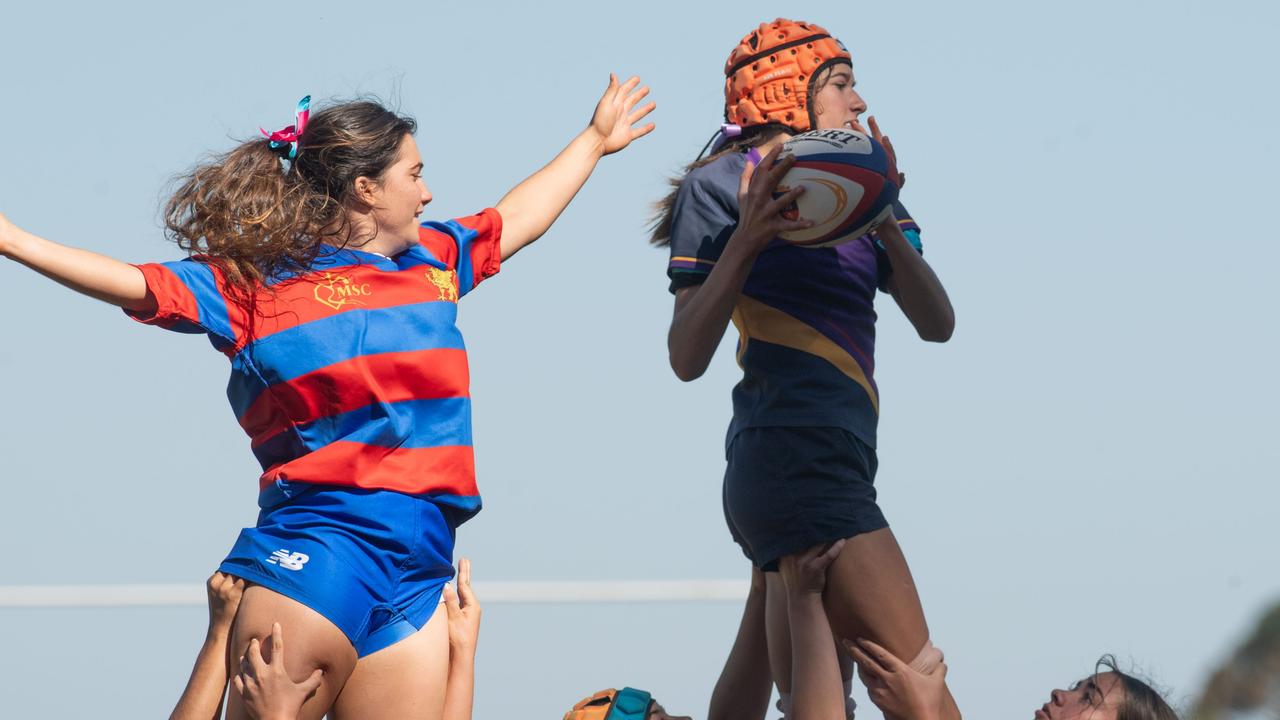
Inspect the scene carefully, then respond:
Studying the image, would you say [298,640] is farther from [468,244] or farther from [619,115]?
[619,115]

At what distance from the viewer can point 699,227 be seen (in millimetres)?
4621

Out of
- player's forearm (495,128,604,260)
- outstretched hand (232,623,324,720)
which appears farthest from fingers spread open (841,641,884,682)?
player's forearm (495,128,604,260)

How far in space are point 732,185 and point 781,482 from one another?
0.87 meters

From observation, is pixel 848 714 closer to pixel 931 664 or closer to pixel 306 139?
pixel 931 664

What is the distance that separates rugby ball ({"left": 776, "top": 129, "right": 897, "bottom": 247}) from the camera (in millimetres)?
4324

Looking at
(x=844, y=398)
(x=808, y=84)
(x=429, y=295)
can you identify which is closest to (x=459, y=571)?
(x=429, y=295)

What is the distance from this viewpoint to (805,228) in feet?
14.3

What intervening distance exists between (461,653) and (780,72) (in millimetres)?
1898

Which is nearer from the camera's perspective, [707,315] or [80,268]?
[80,268]

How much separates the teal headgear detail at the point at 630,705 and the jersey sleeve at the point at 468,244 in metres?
1.46

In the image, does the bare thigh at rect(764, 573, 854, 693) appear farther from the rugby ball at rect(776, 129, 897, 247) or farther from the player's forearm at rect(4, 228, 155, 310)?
the player's forearm at rect(4, 228, 155, 310)

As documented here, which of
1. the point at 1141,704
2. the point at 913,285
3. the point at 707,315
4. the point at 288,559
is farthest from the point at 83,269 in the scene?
the point at 1141,704

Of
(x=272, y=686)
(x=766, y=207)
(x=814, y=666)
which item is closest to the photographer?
(x=272, y=686)

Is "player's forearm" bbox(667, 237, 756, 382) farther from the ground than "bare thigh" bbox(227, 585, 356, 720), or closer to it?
farther from the ground
